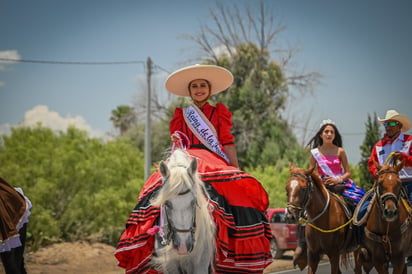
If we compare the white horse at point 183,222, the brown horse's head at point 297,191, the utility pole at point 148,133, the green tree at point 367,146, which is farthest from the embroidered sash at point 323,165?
the green tree at point 367,146

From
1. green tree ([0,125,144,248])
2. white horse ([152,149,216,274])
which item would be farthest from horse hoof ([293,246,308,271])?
green tree ([0,125,144,248])

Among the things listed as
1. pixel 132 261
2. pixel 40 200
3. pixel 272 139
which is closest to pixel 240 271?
pixel 132 261

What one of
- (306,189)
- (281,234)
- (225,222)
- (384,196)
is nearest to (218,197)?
(225,222)

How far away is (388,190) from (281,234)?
30.2ft

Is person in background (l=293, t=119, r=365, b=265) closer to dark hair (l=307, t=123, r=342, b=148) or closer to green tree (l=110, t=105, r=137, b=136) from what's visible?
dark hair (l=307, t=123, r=342, b=148)

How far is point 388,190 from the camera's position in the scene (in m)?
7.75

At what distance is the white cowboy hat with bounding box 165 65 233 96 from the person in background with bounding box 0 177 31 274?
3261 millimetres

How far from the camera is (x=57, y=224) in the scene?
570 inches

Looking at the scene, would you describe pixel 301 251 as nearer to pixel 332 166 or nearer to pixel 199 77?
pixel 332 166

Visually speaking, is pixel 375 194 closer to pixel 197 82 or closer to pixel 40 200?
pixel 197 82

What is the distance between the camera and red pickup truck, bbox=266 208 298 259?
1648 cm

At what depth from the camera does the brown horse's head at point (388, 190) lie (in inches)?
302

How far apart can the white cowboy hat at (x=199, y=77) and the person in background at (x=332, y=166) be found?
11.0ft

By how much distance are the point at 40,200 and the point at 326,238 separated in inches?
334
